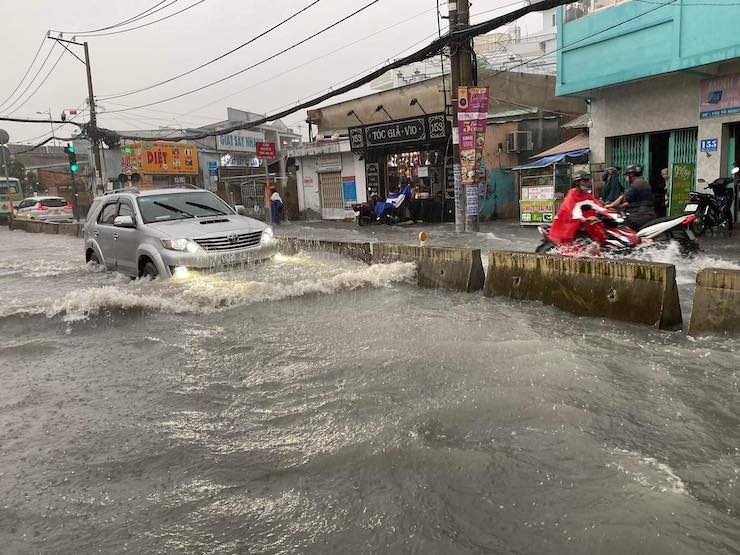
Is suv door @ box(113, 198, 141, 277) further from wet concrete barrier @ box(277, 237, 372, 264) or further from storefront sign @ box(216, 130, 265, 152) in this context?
storefront sign @ box(216, 130, 265, 152)

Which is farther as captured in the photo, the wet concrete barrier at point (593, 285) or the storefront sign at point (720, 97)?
the storefront sign at point (720, 97)

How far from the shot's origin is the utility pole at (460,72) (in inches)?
453

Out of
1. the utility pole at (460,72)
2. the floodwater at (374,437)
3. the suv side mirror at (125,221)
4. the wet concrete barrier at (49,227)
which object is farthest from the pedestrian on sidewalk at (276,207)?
the floodwater at (374,437)

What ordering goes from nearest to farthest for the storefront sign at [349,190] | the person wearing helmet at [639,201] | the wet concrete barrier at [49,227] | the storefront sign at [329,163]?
1. the person wearing helmet at [639,201]
2. the wet concrete barrier at [49,227]
3. the storefront sign at [349,190]
4. the storefront sign at [329,163]

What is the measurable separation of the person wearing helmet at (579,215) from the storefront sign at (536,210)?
7628 mm

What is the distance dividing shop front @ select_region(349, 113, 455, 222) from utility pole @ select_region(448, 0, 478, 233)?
5788mm

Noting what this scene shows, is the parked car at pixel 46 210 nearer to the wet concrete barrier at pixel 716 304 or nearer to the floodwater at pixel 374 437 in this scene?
the floodwater at pixel 374 437

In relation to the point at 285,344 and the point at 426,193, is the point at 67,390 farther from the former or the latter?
the point at 426,193

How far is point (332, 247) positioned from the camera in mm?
9438

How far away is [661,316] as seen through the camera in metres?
4.89

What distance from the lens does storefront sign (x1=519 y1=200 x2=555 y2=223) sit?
1467cm

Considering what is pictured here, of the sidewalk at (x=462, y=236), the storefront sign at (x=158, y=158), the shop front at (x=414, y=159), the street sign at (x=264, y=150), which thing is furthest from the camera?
the storefront sign at (x=158, y=158)

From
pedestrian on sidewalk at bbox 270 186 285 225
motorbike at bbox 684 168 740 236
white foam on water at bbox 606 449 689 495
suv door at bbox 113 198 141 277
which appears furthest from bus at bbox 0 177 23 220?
white foam on water at bbox 606 449 689 495

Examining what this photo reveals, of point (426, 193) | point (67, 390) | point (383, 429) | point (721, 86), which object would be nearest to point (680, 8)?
point (721, 86)
